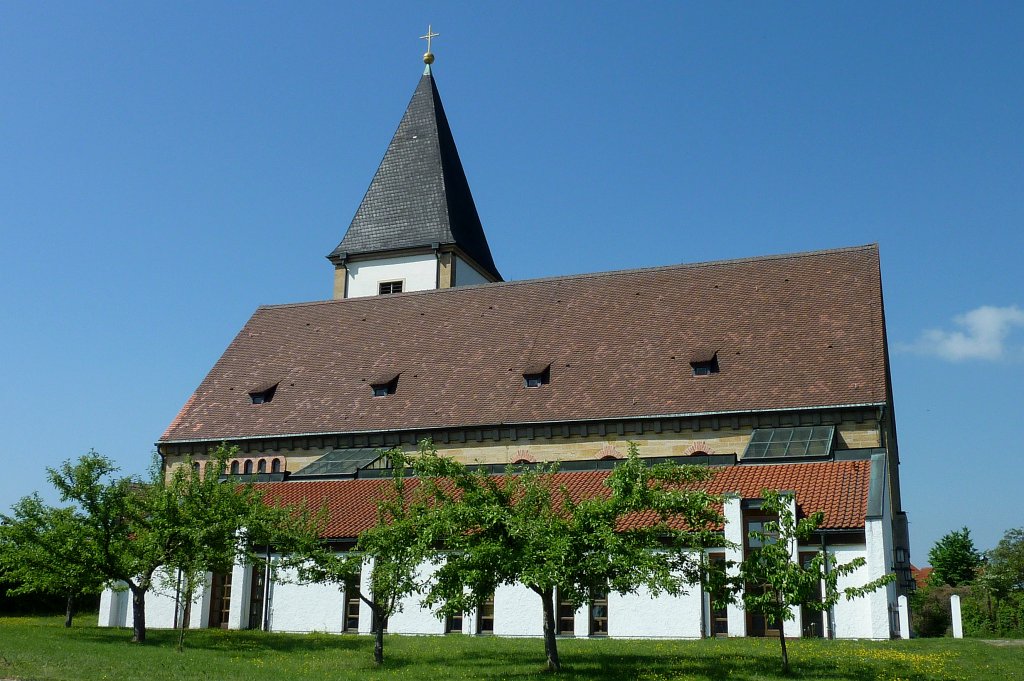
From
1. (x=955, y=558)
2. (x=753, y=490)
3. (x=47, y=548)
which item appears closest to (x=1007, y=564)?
(x=955, y=558)

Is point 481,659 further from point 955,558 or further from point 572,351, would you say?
point 955,558

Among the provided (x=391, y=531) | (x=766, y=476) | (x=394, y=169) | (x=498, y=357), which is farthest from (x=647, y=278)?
(x=391, y=531)

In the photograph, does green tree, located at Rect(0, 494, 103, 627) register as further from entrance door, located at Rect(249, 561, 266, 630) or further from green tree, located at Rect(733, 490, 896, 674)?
green tree, located at Rect(733, 490, 896, 674)

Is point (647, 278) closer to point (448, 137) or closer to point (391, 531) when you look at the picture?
point (448, 137)

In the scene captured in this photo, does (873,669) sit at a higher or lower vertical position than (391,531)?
lower

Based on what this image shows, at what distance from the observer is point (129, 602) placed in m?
30.7

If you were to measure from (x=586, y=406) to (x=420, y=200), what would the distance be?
1995 centimetres

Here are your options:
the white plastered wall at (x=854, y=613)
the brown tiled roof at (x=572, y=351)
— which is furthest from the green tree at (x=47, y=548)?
the white plastered wall at (x=854, y=613)

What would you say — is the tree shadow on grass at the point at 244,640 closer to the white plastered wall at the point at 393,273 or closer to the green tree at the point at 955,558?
the white plastered wall at the point at 393,273

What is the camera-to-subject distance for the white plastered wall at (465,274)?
157 feet

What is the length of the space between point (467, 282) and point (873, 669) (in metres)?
33.4

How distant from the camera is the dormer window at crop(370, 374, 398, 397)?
35969 millimetres

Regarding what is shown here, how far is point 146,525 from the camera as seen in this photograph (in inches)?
916

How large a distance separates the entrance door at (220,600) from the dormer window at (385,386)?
28.2 ft
